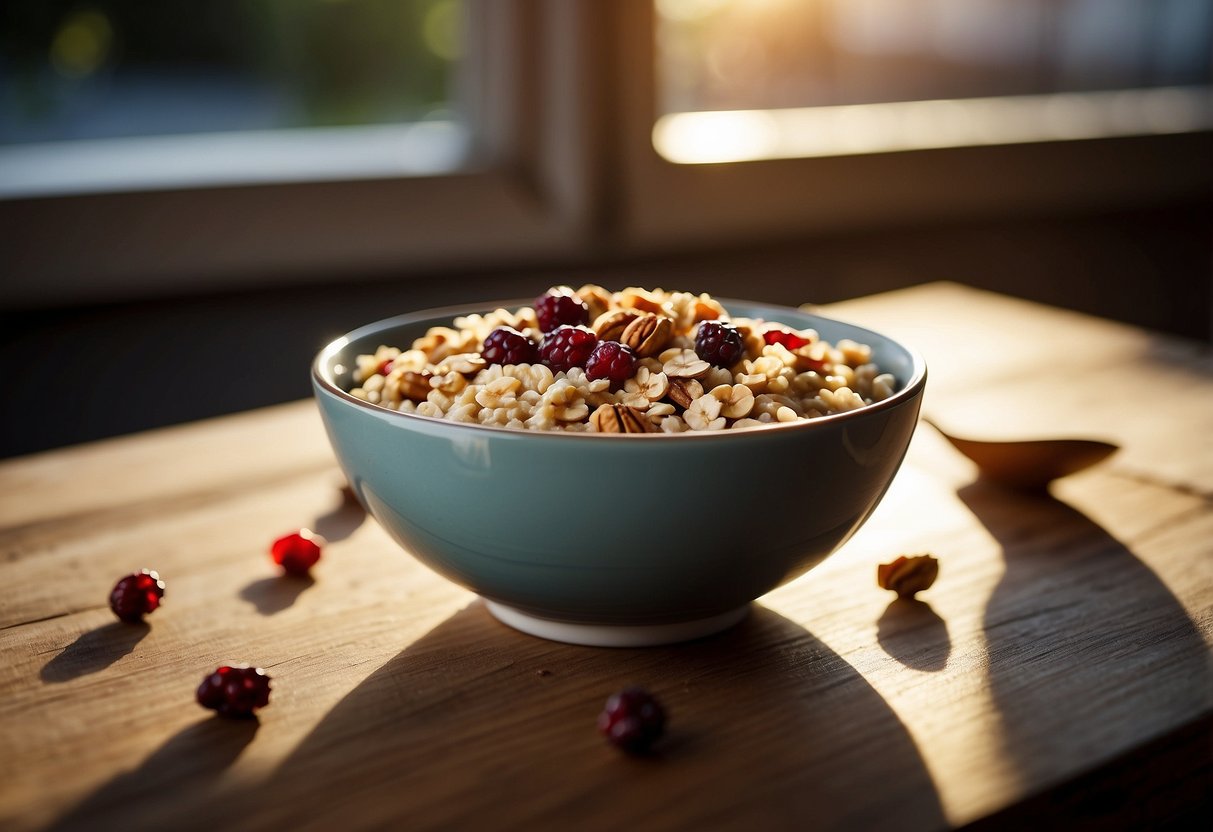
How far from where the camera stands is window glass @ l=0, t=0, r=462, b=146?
4.99 feet

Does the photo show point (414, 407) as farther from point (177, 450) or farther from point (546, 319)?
point (177, 450)

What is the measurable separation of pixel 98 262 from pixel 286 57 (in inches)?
16.8

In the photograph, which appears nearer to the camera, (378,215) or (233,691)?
(233,691)

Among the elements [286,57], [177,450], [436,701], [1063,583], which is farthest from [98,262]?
[1063,583]

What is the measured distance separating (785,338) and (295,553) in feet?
1.07

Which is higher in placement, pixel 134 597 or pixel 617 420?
pixel 617 420

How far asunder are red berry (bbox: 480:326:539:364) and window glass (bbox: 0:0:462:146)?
3.74 feet

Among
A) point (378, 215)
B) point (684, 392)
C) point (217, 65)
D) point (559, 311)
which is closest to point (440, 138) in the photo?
point (378, 215)

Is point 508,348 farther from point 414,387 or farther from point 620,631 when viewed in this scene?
point 620,631

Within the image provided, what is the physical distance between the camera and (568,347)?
0.64 m

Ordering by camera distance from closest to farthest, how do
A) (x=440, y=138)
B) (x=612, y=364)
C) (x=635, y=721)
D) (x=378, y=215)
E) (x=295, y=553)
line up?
(x=635, y=721), (x=612, y=364), (x=295, y=553), (x=378, y=215), (x=440, y=138)

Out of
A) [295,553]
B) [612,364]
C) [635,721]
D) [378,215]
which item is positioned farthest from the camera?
[378,215]

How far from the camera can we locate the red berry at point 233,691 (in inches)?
21.5

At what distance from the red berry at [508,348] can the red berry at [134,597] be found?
9.0 inches
